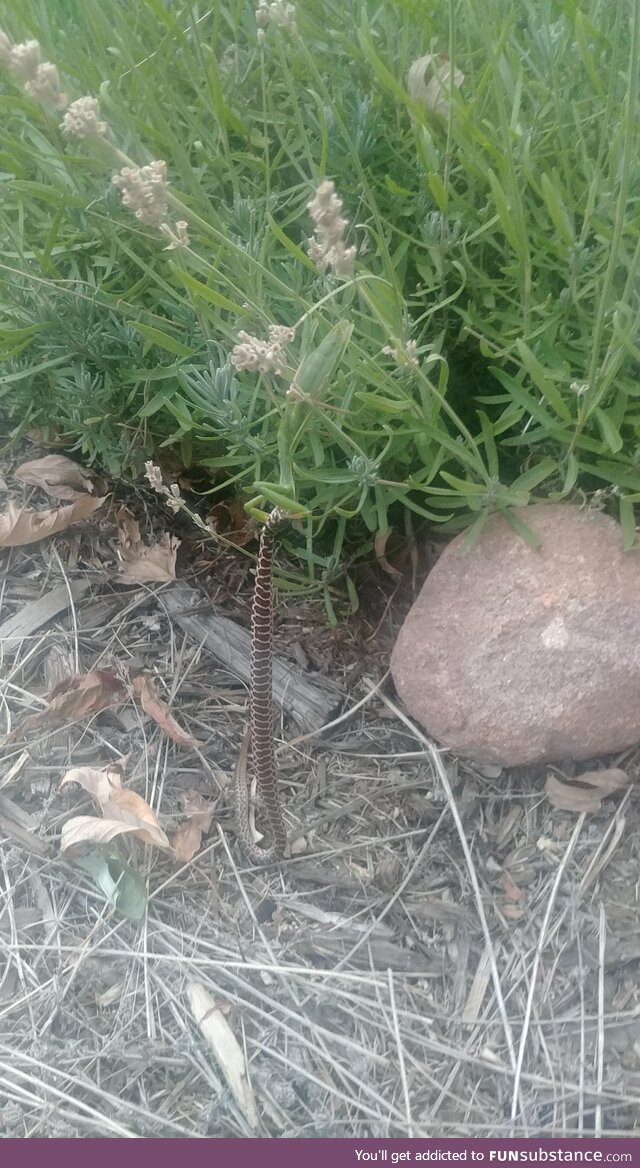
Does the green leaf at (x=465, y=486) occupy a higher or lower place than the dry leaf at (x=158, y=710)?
higher

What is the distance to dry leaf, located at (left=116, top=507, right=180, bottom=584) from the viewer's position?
5.12ft

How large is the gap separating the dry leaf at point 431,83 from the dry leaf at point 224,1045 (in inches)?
47.7

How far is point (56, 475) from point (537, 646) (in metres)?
1.00

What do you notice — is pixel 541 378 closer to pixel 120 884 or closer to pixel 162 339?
pixel 162 339

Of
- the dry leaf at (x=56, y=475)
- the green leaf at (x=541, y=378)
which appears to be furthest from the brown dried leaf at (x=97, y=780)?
the green leaf at (x=541, y=378)

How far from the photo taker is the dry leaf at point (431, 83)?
42.6 inches

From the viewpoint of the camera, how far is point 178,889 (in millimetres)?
1237

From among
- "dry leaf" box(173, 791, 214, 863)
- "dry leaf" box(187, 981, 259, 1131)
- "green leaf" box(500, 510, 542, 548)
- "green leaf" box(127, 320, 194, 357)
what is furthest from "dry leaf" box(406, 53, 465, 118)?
"dry leaf" box(187, 981, 259, 1131)

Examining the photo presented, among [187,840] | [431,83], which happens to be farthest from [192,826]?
[431,83]

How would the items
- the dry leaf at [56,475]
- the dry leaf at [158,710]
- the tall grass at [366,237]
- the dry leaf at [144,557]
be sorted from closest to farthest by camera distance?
the tall grass at [366,237] < the dry leaf at [158,710] < the dry leaf at [144,557] < the dry leaf at [56,475]

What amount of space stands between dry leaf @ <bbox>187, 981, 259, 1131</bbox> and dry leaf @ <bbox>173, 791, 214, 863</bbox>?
0.59 ft
